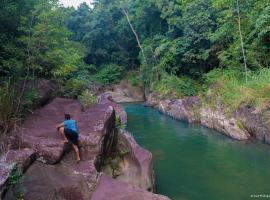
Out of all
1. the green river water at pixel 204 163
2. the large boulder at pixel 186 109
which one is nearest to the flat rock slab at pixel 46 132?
the green river water at pixel 204 163

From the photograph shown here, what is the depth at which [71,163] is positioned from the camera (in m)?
8.84

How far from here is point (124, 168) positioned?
10.4 m

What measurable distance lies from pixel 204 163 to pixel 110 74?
27.8m

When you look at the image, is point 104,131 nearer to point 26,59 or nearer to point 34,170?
point 34,170

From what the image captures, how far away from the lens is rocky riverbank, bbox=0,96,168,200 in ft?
24.1

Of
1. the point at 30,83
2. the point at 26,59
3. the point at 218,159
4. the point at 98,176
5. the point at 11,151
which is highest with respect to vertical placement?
the point at 26,59

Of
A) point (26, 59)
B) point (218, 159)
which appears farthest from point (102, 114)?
point (218, 159)

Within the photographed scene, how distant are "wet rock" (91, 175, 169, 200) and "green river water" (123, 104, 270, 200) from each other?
9.27 feet

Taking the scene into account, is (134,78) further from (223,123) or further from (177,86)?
(223,123)

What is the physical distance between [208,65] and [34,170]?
2120 cm

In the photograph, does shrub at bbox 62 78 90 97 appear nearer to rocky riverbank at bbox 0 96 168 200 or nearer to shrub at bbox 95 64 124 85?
rocky riverbank at bbox 0 96 168 200

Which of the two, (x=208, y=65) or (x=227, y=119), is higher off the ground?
(x=208, y=65)

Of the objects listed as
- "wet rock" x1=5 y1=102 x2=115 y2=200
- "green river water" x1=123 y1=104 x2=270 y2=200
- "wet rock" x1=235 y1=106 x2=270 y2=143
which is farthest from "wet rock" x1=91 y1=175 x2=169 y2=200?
"wet rock" x1=235 y1=106 x2=270 y2=143

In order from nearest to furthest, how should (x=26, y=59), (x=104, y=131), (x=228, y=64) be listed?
(x=104, y=131) → (x=26, y=59) → (x=228, y=64)
